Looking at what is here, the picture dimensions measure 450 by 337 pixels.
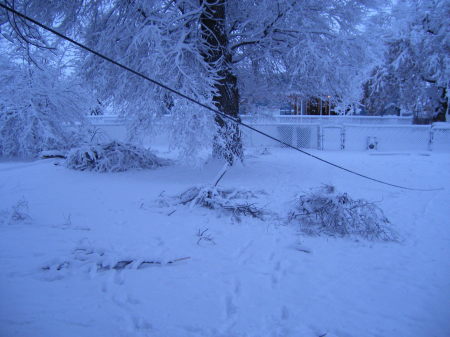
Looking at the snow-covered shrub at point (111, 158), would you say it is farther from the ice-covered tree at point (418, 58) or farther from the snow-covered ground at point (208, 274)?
the ice-covered tree at point (418, 58)

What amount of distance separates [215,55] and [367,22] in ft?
12.9

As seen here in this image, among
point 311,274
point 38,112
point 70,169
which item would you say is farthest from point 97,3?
point 311,274

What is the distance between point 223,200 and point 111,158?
480 cm

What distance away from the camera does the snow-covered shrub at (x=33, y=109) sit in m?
10.6

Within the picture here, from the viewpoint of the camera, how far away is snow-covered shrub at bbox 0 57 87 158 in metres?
10.6

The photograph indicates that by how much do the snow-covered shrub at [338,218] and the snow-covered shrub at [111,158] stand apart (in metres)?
5.32

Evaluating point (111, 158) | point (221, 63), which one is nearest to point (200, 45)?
point (221, 63)

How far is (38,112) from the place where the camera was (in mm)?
10812

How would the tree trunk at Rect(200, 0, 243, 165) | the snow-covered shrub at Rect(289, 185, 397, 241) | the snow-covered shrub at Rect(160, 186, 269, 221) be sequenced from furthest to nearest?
the tree trunk at Rect(200, 0, 243, 165) → the snow-covered shrub at Rect(160, 186, 269, 221) → the snow-covered shrub at Rect(289, 185, 397, 241)

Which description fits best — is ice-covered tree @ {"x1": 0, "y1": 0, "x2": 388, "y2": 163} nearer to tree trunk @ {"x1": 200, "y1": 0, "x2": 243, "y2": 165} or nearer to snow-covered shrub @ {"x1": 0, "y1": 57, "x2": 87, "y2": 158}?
tree trunk @ {"x1": 200, "y1": 0, "x2": 243, "y2": 165}

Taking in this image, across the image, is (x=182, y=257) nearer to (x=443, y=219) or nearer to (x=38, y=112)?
(x=443, y=219)

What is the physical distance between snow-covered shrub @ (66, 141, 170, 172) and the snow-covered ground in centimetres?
271

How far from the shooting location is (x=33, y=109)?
10539mm

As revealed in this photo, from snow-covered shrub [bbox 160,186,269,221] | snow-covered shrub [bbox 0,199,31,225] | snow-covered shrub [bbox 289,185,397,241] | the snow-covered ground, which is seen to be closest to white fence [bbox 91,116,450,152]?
snow-covered shrub [bbox 160,186,269,221]
